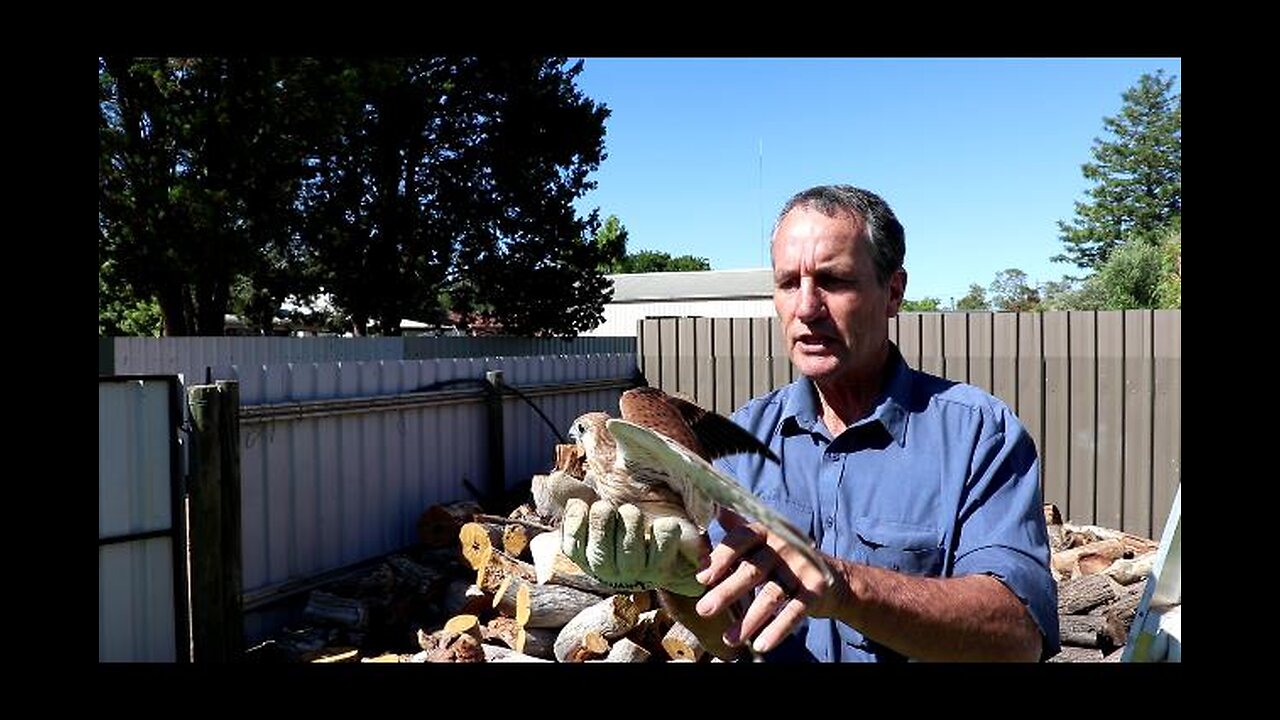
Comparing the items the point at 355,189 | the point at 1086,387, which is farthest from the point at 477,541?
the point at 355,189

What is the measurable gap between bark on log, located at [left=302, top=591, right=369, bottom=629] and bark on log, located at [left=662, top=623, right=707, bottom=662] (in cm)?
159

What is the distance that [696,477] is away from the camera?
1.36 meters

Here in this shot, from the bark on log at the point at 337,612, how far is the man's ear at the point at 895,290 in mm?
3685

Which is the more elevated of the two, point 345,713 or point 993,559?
point 993,559

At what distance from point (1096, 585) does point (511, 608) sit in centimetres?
309

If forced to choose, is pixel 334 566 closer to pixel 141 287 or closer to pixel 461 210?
pixel 141 287

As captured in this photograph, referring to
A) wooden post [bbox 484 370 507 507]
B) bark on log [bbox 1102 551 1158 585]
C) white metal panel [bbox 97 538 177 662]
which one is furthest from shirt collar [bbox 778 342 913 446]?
wooden post [bbox 484 370 507 507]

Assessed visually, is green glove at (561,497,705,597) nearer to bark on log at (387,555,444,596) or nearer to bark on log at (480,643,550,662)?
bark on log at (480,643,550,662)

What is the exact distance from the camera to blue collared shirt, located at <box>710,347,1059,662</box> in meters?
1.58

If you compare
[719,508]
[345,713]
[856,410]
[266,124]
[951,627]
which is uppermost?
[266,124]

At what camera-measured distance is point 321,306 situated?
21094 mm
